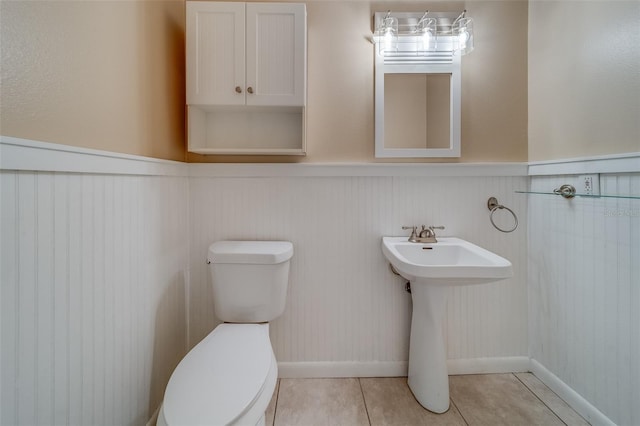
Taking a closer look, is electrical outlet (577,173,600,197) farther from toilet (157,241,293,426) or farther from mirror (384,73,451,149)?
toilet (157,241,293,426)

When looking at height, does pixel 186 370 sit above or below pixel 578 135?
below

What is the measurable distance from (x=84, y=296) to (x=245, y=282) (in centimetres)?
61

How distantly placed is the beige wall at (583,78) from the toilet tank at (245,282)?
1.48 m

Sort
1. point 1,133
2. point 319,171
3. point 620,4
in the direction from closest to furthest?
point 1,133
point 620,4
point 319,171

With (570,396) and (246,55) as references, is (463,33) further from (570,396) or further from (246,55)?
(570,396)

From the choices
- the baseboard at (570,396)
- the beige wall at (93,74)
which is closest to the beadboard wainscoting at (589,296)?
the baseboard at (570,396)

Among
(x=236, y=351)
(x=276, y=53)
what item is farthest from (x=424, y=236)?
(x=276, y=53)

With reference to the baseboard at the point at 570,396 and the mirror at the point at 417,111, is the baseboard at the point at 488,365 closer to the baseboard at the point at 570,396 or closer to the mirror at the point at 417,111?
the baseboard at the point at 570,396

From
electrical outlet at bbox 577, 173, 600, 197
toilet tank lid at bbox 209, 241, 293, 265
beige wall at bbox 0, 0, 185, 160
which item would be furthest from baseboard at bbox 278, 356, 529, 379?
beige wall at bbox 0, 0, 185, 160

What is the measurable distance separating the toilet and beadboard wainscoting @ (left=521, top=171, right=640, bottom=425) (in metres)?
1.36

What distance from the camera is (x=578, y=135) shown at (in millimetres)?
1348

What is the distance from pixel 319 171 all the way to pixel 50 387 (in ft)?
4.25

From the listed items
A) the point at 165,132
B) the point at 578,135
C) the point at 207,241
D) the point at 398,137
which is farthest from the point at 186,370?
the point at 578,135

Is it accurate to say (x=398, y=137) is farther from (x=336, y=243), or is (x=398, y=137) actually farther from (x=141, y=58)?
(x=141, y=58)
